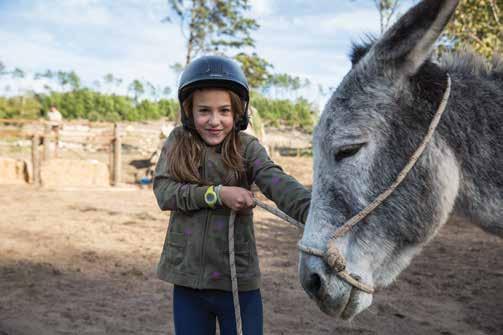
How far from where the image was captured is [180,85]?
239 cm

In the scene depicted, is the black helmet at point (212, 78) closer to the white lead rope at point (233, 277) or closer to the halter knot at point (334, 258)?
the white lead rope at point (233, 277)

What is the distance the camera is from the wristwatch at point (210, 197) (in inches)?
86.5

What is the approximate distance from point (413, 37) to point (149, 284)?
4893mm

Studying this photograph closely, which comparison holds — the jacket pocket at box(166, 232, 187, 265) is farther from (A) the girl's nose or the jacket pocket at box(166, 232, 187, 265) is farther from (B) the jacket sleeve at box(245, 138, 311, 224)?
(A) the girl's nose

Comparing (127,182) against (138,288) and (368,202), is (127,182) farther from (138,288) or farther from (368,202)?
(368,202)

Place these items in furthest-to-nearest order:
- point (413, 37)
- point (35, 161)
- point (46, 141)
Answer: point (46, 141) → point (35, 161) → point (413, 37)

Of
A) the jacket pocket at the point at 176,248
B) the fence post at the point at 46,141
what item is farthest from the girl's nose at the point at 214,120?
the fence post at the point at 46,141

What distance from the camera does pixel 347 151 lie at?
1.83m

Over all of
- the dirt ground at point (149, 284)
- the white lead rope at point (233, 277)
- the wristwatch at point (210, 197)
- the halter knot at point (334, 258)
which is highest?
the wristwatch at point (210, 197)

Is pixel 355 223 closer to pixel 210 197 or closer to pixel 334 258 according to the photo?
pixel 334 258

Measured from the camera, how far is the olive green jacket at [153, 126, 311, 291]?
7.46 feet

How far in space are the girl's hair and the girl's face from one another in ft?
0.15

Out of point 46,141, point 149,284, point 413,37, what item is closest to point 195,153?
point 413,37

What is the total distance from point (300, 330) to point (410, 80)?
3.26m
